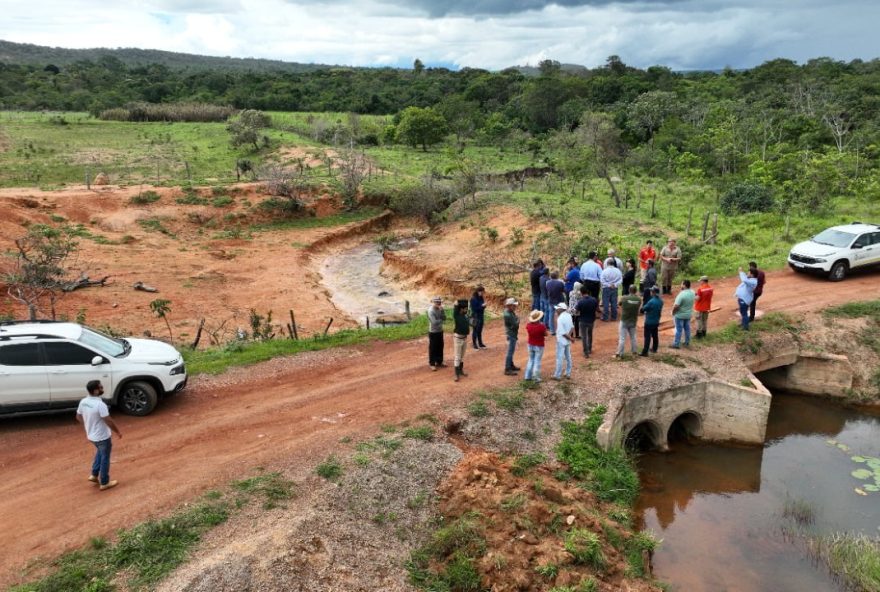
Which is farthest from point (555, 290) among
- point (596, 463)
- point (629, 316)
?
point (596, 463)

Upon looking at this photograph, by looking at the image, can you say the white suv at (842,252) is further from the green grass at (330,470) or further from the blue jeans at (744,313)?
the green grass at (330,470)

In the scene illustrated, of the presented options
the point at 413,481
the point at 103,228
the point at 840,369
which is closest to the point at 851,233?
the point at 840,369

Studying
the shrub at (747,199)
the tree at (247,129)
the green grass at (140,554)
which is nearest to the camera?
the green grass at (140,554)

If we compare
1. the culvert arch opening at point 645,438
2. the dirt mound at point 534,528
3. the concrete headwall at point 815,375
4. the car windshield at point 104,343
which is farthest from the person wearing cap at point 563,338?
the car windshield at point 104,343

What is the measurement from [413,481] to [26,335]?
750 centimetres

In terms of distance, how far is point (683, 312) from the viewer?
14.6 m

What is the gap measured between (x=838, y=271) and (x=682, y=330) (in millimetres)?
8819

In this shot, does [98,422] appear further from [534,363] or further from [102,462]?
[534,363]

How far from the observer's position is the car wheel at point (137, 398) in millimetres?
11602

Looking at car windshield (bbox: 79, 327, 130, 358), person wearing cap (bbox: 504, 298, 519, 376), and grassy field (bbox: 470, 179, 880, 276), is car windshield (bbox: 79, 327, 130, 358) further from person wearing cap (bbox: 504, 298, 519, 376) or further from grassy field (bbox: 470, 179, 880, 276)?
grassy field (bbox: 470, 179, 880, 276)

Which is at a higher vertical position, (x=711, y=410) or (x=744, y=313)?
(x=744, y=313)

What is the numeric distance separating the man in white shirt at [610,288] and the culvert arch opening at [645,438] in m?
3.64

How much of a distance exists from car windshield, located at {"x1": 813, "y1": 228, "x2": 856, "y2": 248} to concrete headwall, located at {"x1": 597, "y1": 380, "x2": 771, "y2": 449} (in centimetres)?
909

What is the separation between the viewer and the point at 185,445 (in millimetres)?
10789
